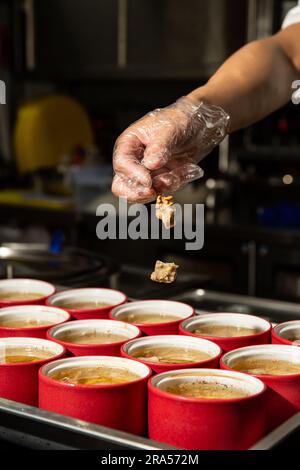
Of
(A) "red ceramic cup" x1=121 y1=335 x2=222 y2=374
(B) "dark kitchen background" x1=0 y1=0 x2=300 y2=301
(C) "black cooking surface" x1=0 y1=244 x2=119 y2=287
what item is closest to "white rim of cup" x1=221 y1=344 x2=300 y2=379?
(A) "red ceramic cup" x1=121 y1=335 x2=222 y2=374

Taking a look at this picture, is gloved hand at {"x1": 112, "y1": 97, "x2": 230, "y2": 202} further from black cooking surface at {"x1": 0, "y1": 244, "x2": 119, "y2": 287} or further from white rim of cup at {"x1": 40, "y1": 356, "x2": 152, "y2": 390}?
black cooking surface at {"x1": 0, "y1": 244, "x2": 119, "y2": 287}

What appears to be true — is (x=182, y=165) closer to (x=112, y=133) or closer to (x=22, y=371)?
(x=22, y=371)

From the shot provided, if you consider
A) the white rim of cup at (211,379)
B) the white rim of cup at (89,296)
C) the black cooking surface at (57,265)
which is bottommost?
the white rim of cup at (211,379)

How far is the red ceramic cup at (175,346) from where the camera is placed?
1162 mm

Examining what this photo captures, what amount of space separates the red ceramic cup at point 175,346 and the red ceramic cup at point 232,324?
0.08ft

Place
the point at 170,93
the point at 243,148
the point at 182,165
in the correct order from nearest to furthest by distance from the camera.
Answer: the point at 182,165 → the point at 243,148 → the point at 170,93

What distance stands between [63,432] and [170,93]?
3576mm

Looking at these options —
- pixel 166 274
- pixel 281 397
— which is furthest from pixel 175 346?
pixel 281 397

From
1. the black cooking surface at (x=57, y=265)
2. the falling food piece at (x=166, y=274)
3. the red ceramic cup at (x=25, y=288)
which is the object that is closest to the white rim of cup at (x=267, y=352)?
the falling food piece at (x=166, y=274)

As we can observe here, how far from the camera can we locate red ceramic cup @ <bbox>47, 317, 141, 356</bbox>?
126 centimetres

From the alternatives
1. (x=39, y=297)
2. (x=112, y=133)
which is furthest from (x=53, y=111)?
(x=39, y=297)

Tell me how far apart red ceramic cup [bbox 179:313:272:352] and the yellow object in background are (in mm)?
3213

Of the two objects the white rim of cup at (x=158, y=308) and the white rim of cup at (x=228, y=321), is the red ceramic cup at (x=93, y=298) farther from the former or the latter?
the white rim of cup at (x=228, y=321)

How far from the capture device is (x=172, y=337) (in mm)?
1316
